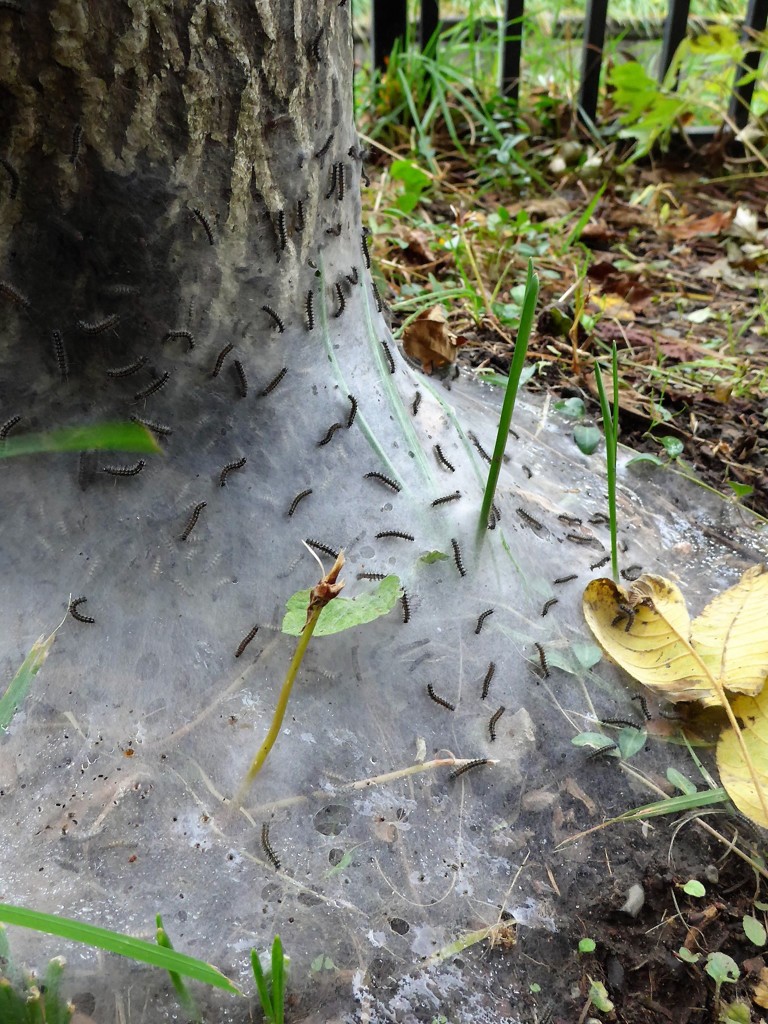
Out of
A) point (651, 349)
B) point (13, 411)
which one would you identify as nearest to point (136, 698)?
point (13, 411)

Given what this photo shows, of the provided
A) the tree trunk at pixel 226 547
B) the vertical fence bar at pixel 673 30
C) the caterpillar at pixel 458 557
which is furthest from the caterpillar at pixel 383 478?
the vertical fence bar at pixel 673 30

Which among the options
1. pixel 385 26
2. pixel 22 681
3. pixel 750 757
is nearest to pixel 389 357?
pixel 22 681

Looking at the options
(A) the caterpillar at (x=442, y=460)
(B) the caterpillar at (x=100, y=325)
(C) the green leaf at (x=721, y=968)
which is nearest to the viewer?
(C) the green leaf at (x=721, y=968)

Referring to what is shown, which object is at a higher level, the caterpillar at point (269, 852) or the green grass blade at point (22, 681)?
the green grass blade at point (22, 681)

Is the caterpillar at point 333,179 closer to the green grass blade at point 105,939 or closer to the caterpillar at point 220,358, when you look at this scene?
the caterpillar at point 220,358

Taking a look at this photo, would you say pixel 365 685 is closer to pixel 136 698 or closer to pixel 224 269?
pixel 136 698
